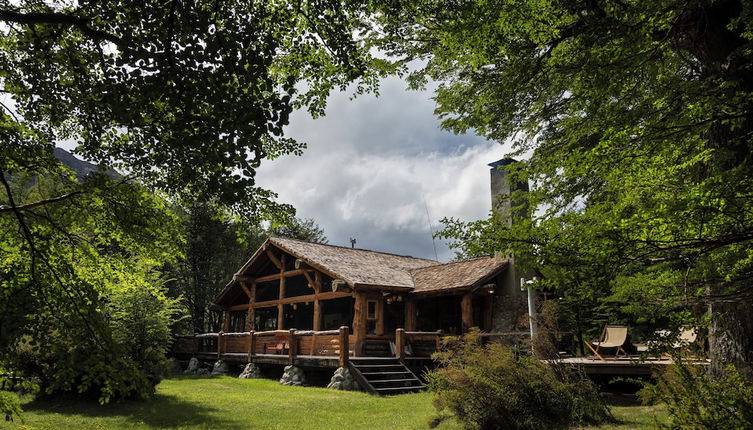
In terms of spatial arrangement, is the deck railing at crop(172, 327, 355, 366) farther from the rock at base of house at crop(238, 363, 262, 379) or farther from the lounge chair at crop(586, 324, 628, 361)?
the lounge chair at crop(586, 324, 628, 361)

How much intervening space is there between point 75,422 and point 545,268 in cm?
975

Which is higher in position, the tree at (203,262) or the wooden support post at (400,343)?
the tree at (203,262)

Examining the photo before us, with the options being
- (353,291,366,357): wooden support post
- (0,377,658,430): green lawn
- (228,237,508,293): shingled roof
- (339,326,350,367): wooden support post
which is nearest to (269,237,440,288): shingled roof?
(228,237,508,293): shingled roof

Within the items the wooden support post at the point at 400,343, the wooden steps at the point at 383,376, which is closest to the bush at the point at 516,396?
the wooden steps at the point at 383,376

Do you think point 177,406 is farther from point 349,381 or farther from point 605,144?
point 605,144

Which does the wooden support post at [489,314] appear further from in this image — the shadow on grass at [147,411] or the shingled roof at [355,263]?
the shadow on grass at [147,411]

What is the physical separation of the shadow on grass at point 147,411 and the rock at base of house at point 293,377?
4915 millimetres

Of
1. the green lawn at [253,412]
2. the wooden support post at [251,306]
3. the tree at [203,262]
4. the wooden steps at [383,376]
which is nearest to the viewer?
the green lawn at [253,412]

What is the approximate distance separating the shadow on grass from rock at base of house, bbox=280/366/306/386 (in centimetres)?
491

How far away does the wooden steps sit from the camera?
46.9ft

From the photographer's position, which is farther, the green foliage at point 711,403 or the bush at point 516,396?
the bush at point 516,396

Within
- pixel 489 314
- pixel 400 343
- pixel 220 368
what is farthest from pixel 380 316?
pixel 220 368

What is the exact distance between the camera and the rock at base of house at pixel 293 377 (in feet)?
55.8

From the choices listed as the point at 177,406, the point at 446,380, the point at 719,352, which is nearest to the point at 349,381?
the point at 177,406
